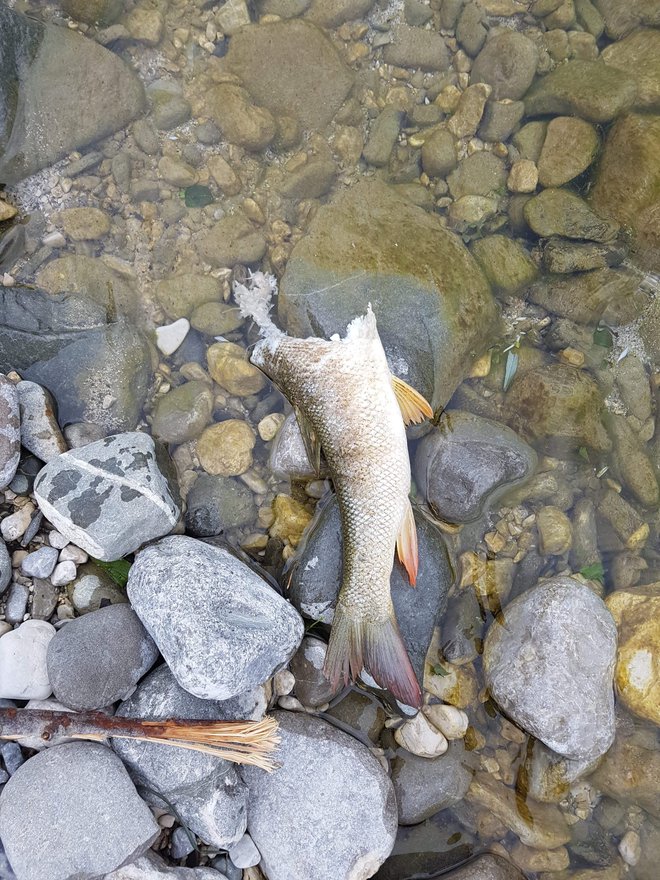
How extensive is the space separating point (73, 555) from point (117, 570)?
1.13 feet

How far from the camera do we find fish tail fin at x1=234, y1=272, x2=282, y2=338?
4.59m

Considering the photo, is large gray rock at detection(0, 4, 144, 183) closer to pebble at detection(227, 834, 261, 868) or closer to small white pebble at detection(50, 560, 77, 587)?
small white pebble at detection(50, 560, 77, 587)

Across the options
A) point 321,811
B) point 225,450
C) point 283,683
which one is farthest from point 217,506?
point 321,811

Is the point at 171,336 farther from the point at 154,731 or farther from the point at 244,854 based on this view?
the point at 244,854

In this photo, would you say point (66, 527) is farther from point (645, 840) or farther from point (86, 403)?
point (645, 840)

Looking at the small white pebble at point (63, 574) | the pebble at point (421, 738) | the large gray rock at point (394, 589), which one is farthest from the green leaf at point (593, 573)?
the small white pebble at point (63, 574)

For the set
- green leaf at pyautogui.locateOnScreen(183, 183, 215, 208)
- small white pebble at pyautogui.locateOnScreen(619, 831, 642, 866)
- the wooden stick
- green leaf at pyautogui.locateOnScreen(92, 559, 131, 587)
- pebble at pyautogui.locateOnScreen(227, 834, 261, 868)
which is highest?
green leaf at pyautogui.locateOnScreen(183, 183, 215, 208)

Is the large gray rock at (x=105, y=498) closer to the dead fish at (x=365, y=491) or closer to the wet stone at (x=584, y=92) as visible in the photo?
the dead fish at (x=365, y=491)

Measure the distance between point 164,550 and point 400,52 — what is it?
493cm

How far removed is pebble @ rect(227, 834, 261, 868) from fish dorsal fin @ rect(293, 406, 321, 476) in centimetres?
270

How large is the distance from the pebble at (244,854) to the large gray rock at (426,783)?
1.07 meters

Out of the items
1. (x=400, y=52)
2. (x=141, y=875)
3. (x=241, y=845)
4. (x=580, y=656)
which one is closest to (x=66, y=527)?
(x=141, y=875)

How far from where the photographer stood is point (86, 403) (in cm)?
432

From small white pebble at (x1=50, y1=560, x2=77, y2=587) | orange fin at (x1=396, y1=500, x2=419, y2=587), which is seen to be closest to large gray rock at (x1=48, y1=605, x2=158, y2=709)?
small white pebble at (x1=50, y1=560, x2=77, y2=587)
